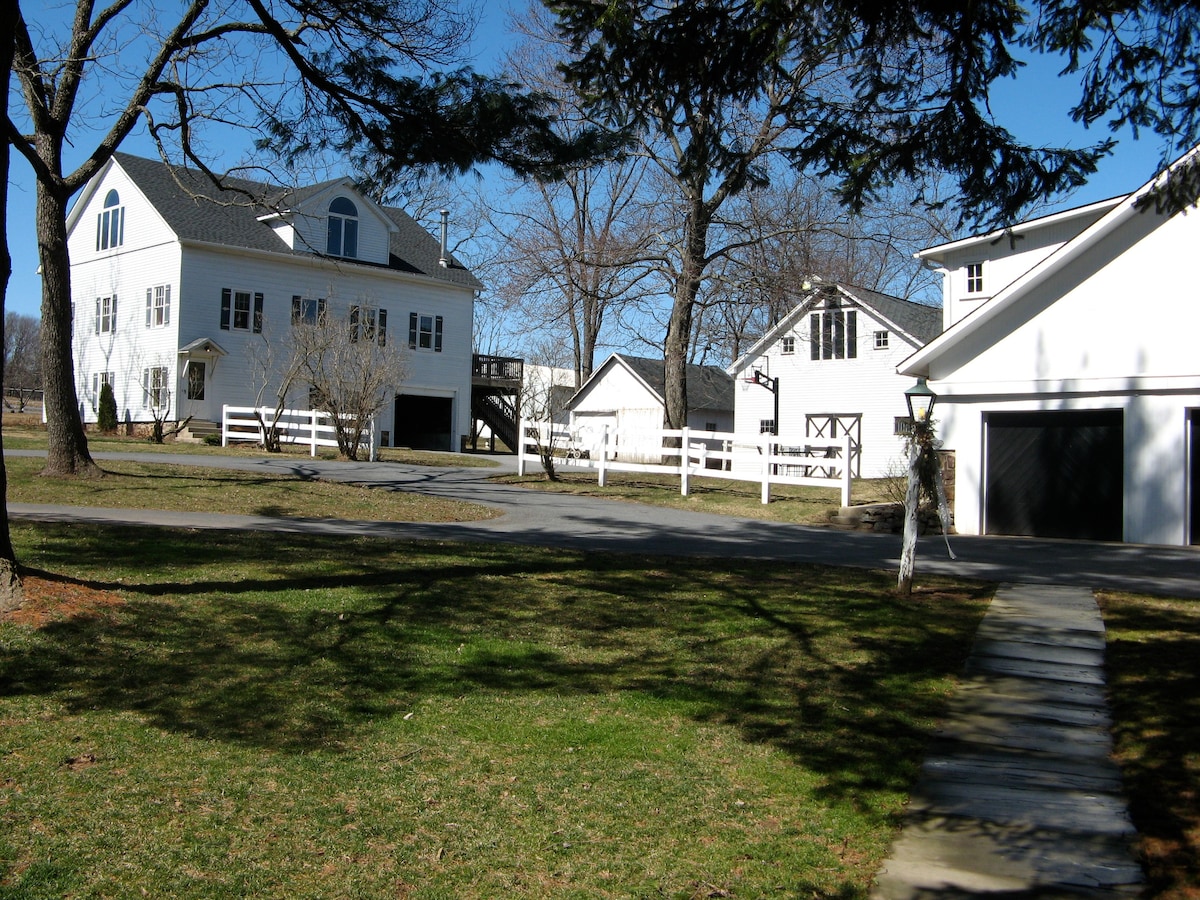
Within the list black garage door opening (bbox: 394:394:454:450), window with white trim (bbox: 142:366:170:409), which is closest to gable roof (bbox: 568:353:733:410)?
black garage door opening (bbox: 394:394:454:450)

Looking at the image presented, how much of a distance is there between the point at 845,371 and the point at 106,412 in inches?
929

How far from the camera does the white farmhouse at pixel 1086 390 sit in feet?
52.7

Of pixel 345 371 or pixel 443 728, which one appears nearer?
pixel 443 728

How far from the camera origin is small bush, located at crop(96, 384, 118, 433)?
109ft

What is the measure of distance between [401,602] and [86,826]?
4.26 m

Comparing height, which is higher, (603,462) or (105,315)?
(105,315)

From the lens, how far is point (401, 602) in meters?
9.11

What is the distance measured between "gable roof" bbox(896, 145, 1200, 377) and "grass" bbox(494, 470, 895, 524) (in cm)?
287

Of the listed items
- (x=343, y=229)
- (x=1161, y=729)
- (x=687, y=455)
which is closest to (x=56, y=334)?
(x=687, y=455)

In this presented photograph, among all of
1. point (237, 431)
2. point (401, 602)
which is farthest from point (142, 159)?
point (401, 602)

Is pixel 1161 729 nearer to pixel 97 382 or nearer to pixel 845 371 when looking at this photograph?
pixel 845 371

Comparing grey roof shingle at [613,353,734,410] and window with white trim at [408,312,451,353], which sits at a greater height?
window with white trim at [408,312,451,353]

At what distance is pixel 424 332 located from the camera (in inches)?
1500

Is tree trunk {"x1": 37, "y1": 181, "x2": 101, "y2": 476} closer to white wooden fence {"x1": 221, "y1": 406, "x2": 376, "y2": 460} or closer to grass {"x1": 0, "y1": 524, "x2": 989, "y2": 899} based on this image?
grass {"x1": 0, "y1": 524, "x2": 989, "y2": 899}
